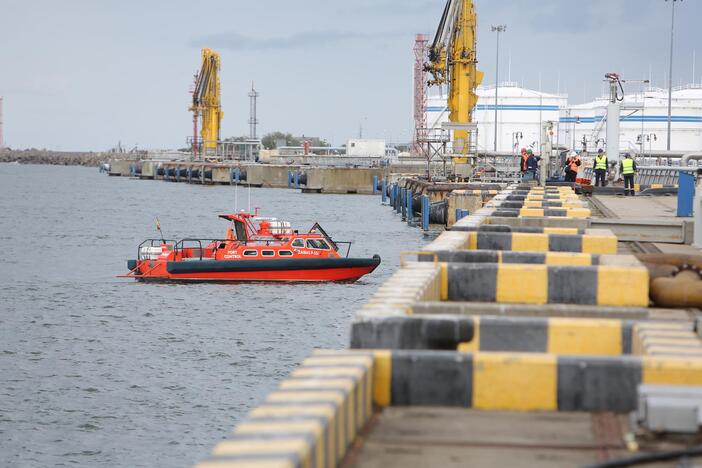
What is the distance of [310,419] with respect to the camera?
19.6 feet

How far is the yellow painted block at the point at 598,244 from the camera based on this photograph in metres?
16.4

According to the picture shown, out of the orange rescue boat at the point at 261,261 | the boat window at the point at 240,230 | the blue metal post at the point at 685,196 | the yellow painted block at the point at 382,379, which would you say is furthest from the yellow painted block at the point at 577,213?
the boat window at the point at 240,230

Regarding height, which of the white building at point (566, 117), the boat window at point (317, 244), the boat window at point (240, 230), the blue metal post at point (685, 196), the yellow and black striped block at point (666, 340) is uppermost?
the white building at point (566, 117)

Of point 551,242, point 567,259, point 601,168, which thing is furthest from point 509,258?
point 601,168

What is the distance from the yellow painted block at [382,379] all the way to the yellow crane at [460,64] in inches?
3093

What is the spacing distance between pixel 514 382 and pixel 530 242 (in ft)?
30.3

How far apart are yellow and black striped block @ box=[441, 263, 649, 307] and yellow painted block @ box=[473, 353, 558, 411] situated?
172 inches

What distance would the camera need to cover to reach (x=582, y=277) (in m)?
11.7

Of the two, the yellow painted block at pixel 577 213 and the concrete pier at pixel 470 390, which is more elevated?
the yellow painted block at pixel 577 213

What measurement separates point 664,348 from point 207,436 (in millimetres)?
13747

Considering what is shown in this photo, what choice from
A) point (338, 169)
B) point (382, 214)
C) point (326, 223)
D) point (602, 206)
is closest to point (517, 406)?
point (602, 206)

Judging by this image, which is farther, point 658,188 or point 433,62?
point 433,62

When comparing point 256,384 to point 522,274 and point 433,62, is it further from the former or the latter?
point 433,62

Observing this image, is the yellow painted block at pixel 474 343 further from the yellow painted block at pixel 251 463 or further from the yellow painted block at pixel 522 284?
the yellow painted block at pixel 251 463
